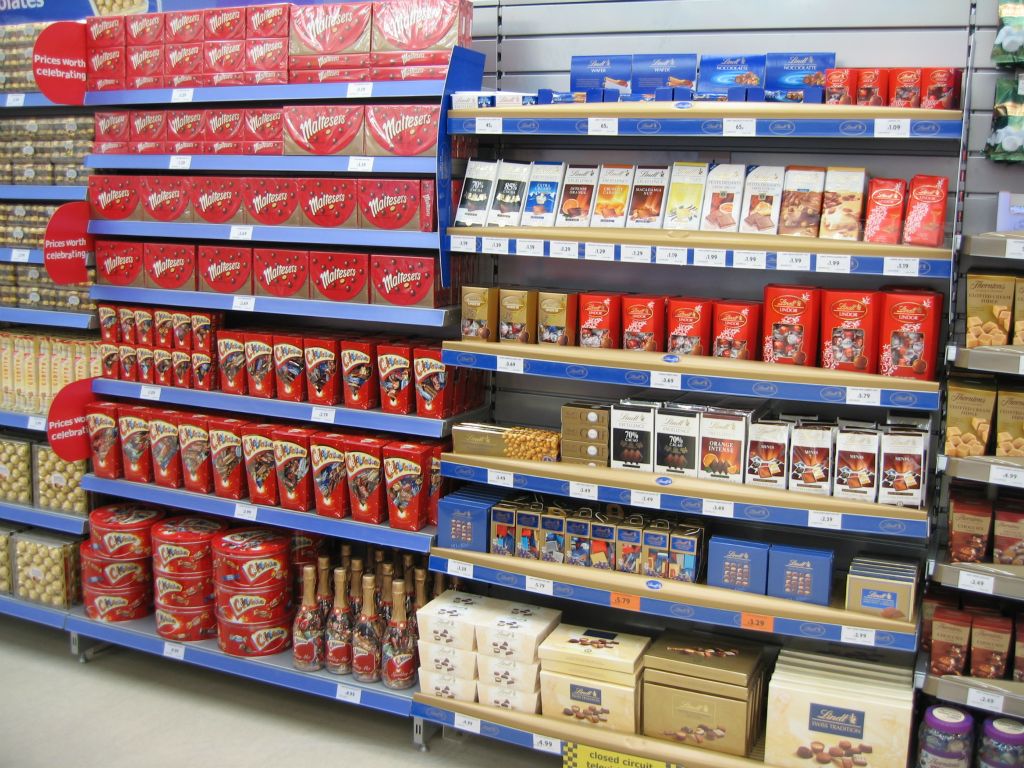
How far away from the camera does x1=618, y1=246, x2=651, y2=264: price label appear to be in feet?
10.9

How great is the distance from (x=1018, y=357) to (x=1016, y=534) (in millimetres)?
571

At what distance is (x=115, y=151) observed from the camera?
4.39 m

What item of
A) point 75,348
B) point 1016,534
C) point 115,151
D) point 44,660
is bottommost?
point 44,660

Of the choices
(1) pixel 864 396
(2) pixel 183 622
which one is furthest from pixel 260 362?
(1) pixel 864 396

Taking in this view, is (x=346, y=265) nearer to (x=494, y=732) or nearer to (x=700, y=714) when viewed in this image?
(x=494, y=732)

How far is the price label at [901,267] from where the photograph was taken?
9.77 feet

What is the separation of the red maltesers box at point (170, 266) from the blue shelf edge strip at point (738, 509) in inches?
58.0

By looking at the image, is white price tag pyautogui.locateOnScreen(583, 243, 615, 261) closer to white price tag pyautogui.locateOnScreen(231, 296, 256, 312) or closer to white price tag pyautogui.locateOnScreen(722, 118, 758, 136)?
white price tag pyautogui.locateOnScreen(722, 118, 758, 136)

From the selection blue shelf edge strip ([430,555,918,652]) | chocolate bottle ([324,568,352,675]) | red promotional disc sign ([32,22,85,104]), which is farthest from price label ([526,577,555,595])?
red promotional disc sign ([32,22,85,104])

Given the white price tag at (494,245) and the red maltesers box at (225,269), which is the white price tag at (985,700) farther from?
the red maltesers box at (225,269)

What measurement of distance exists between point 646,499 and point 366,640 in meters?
1.30

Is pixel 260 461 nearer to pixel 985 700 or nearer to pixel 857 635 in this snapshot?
pixel 857 635

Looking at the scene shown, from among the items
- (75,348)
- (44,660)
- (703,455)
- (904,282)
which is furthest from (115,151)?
(904,282)

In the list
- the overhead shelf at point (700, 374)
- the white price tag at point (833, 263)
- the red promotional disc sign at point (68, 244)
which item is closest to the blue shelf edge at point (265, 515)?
the overhead shelf at point (700, 374)
